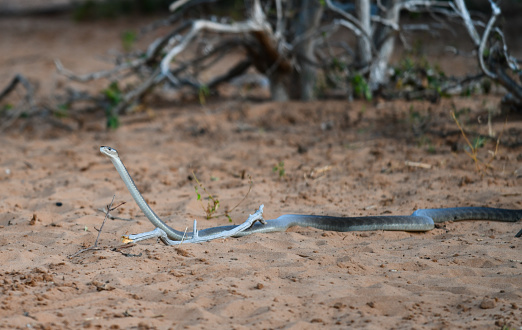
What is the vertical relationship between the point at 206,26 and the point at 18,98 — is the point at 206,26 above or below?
above

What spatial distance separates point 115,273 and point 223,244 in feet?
2.58

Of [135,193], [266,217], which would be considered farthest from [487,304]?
[135,193]

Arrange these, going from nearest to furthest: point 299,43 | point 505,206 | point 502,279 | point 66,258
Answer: point 502,279
point 66,258
point 505,206
point 299,43

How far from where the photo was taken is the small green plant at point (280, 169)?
17.8 ft

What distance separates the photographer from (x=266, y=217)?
4.32 metres

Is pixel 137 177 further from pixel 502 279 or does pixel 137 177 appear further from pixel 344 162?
pixel 502 279

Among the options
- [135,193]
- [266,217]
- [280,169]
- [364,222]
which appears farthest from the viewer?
[280,169]

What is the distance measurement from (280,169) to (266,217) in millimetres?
1207

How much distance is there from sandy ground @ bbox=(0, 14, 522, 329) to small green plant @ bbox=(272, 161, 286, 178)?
79 millimetres

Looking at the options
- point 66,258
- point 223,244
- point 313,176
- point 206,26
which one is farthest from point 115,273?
point 206,26

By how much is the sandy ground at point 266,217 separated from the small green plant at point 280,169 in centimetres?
8

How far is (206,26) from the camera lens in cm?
666

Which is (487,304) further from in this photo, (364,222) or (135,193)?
(135,193)

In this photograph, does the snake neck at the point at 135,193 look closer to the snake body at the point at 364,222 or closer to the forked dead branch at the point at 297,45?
the snake body at the point at 364,222
